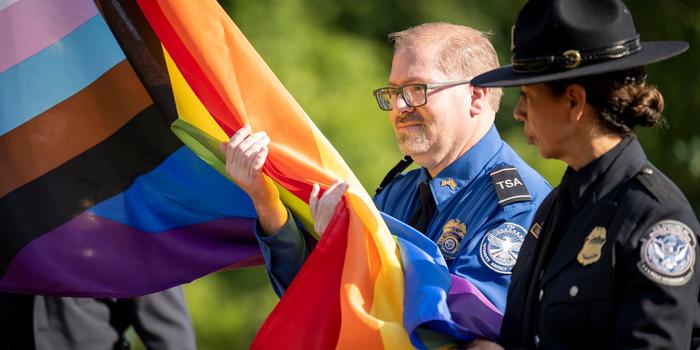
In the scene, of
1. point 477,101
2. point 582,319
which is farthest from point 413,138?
point 582,319

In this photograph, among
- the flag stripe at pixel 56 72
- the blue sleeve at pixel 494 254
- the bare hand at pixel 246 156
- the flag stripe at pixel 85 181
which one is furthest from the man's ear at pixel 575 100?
the flag stripe at pixel 56 72

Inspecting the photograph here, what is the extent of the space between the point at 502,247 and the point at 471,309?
0.39 m

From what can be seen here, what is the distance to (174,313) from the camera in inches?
222

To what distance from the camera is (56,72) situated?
4.14 metres

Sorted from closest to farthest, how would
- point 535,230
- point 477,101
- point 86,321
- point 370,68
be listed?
1. point 535,230
2. point 477,101
3. point 86,321
4. point 370,68

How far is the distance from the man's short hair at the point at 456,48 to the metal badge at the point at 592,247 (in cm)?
137

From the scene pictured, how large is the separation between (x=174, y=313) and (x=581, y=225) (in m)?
3.02

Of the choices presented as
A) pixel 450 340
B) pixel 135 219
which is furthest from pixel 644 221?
pixel 135 219

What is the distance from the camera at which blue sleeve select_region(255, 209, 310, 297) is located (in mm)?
3967

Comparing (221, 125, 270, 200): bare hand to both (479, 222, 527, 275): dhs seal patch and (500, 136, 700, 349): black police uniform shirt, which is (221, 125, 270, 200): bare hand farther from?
Answer: (500, 136, 700, 349): black police uniform shirt

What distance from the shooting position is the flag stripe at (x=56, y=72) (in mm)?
4098

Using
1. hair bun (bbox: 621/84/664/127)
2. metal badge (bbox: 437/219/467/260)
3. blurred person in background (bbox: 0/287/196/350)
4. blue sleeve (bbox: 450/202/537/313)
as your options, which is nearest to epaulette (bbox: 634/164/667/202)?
hair bun (bbox: 621/84/664/127)

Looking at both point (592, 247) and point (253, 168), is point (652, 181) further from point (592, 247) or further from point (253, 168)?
point (253, 168)

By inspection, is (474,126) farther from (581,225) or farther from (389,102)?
(581,225)
